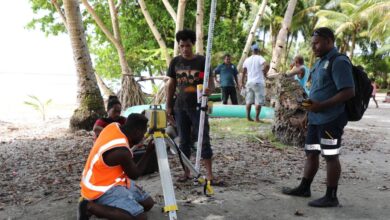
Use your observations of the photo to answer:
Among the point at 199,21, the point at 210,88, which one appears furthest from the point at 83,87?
the point at 210,88

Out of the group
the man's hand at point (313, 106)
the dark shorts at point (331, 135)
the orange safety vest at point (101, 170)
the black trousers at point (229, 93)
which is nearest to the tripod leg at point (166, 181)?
the orange safety vest at point (101, 170)

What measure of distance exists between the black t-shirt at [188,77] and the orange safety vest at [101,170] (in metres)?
1.41

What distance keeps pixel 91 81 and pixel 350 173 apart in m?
5.54

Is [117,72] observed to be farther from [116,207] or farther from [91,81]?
[116,207]

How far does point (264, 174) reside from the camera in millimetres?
5375

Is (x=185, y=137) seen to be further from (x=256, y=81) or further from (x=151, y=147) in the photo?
(x=256, y=81)

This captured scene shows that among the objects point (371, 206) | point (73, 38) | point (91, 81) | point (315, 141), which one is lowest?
point (371, 206)

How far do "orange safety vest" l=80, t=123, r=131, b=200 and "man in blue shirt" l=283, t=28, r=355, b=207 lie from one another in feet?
6.00

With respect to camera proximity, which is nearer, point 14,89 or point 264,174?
point 264,174

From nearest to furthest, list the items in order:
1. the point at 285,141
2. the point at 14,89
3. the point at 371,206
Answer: the point at 371,206, the point at 285,141, the point at 14,89

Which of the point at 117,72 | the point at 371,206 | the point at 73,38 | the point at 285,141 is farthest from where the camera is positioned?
the point at 117,72

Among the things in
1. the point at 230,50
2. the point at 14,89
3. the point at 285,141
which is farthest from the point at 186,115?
the point at 14,89

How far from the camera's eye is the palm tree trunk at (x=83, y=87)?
8.54 m

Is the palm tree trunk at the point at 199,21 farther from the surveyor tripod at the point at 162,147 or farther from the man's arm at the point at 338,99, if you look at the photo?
the surveyor tripod at the point at 162,147
